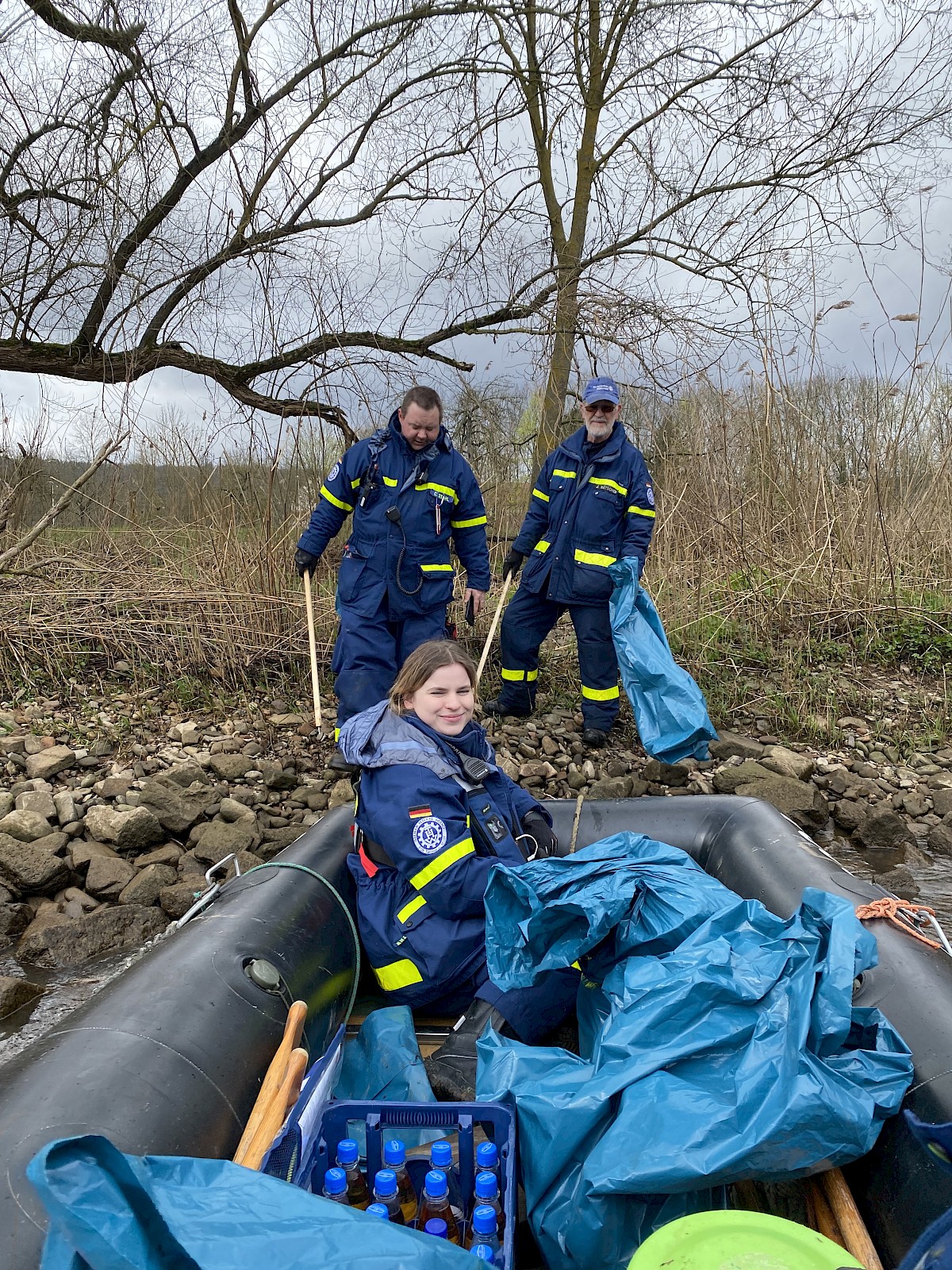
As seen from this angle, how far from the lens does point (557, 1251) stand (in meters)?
1.52

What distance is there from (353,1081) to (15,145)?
25.1ft

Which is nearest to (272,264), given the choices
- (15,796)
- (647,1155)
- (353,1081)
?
(15,796)

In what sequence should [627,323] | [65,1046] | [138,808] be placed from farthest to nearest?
[627,323] → [138,808] → [65,1046]

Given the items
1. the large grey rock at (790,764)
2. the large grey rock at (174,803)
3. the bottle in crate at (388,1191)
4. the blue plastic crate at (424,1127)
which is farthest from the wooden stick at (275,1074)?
the large grey rock at (790,764)

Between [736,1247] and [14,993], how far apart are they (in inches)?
108

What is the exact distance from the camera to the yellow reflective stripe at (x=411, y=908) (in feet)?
7.38

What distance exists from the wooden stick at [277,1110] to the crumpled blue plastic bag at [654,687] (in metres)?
2.79

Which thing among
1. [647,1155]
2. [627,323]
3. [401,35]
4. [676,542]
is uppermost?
[401,35]

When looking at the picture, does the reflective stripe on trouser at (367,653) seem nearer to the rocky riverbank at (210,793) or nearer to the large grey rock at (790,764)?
the rocky riverbank at (210,793)

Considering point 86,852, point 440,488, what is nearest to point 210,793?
point 86,852

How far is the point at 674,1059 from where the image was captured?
156 centimetres

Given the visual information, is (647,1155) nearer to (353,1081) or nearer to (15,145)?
(353,1081)

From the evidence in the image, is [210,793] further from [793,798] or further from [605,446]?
[793,798]

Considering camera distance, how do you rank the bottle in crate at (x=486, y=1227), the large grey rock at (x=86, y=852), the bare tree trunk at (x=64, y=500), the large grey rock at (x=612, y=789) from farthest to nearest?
1. the bare tree trunk at (x=64, y=500)
2. the large grey rock at (x=612, y=789)
3. the large grey rock at (x=86, y=852)
4. the bottle in crate at (x=486, y=1227)
